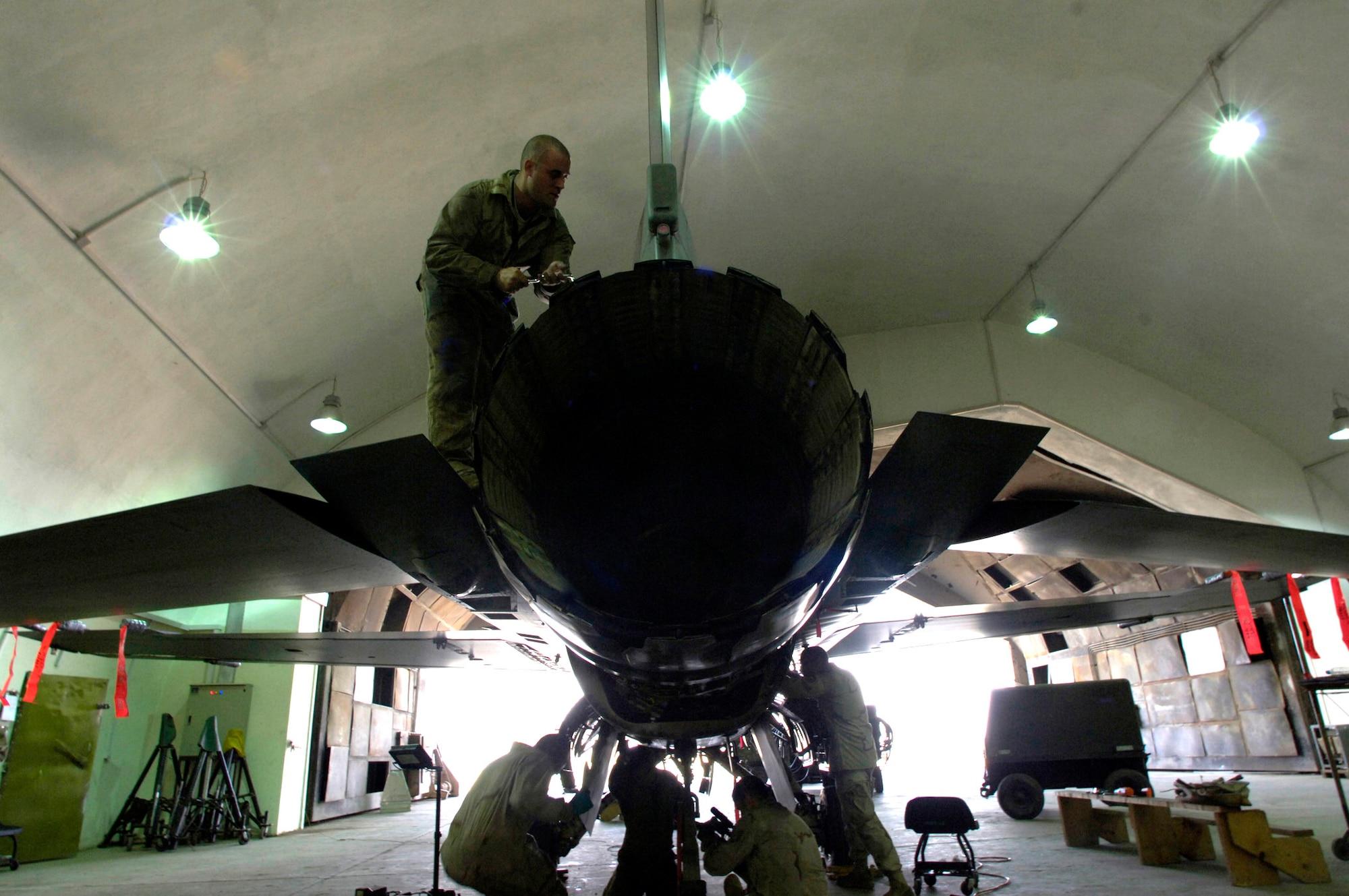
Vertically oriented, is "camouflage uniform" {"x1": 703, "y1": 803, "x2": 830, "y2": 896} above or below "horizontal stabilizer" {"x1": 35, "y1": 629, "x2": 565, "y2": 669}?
below

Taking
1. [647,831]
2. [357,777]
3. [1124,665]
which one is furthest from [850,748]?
[1124,665]

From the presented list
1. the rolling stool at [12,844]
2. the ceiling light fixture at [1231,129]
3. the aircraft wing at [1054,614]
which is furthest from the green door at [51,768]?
the ceiling light fixture at [1231,129]

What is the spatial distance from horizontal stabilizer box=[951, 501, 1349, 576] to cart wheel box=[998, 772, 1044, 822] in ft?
23.0

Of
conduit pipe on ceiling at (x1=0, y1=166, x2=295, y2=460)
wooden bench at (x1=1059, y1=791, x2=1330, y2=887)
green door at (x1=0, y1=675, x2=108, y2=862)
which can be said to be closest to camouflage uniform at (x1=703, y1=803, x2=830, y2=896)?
wooden bench at (x1=1059, y1=791, x2=1330, y2=887)

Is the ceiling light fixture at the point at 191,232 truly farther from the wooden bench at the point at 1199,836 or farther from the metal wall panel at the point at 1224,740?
the metal wall panel at the point at 1224,740

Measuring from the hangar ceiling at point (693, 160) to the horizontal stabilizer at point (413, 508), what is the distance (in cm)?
475

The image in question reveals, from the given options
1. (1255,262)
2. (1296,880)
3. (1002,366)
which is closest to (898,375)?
(1002,366)

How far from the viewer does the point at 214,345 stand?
7.61 meters

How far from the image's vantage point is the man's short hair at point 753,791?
400 centimetres

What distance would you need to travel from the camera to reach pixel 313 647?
6.23 m

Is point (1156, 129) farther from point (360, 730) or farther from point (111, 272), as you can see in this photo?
point (360, 730)

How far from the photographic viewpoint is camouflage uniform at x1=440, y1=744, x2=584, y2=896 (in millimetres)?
3838

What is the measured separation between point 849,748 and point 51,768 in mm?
8163

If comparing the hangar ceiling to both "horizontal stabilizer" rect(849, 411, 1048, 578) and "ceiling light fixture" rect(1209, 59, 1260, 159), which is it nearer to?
"ceiling light fixture" rect(1209, 59, 1260, 159)
